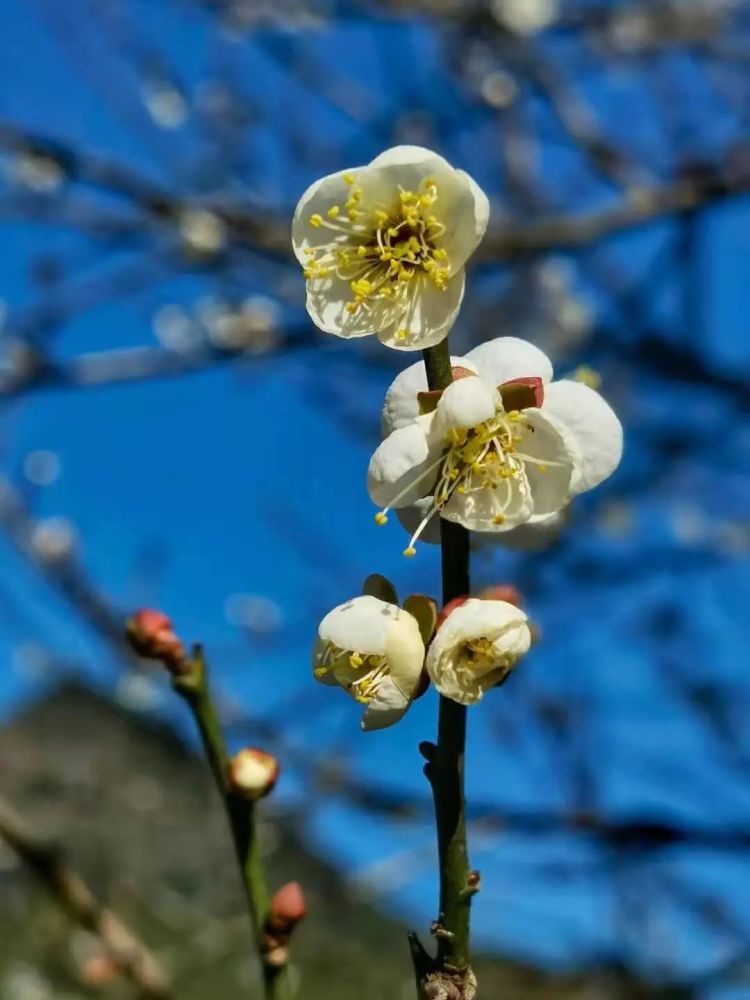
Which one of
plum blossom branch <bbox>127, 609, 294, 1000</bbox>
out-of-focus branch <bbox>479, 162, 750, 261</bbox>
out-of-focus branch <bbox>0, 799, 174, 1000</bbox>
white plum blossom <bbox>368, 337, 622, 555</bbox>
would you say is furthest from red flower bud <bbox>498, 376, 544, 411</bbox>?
out-of-focus branch <bbox>479, 162, 750, 261</bbox>

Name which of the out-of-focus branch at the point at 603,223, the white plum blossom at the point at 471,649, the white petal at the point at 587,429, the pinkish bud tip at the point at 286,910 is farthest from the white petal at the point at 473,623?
the out-of-focus branch at the point at 603,223

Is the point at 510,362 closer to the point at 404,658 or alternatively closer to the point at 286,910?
the point at 404,658

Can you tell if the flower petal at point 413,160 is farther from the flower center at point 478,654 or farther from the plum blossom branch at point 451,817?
the flower center at point 478,654

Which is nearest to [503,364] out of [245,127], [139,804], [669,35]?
[669,35]

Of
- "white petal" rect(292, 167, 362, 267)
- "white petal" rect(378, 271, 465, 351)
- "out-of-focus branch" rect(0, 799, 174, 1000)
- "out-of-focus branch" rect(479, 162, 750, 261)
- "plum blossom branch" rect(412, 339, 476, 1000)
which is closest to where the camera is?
"plum blossom branch" rect(412, 339, 476, 1000)

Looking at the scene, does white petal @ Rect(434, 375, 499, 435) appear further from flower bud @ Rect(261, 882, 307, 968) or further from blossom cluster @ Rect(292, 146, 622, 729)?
flower bud @ Rect(261, 882, 307, 968)

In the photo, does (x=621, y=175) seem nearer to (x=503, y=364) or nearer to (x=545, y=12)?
(x=545, y=12)
